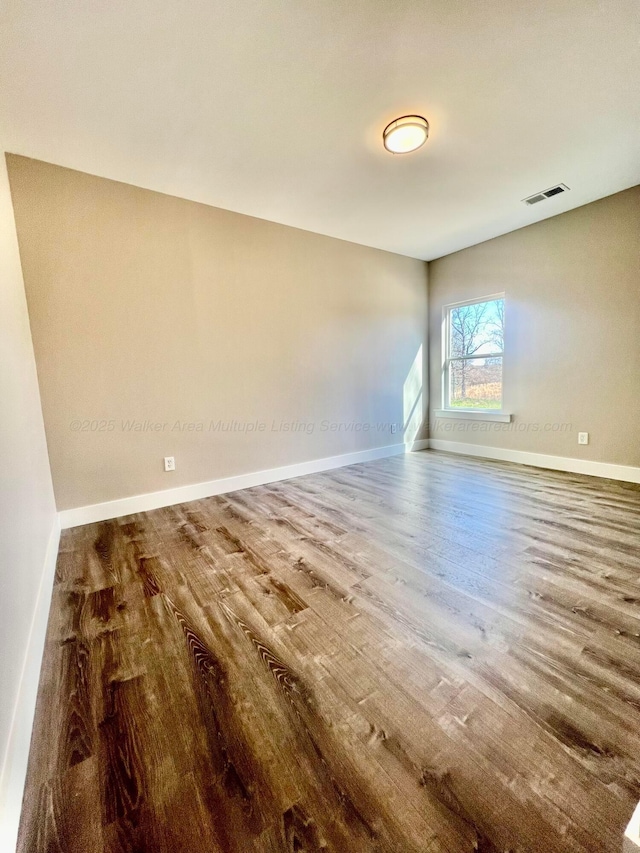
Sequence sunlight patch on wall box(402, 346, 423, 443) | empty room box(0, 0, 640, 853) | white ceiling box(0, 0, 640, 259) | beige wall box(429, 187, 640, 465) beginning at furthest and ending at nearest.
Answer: sunlight patch on wall box(402, 346, 423, 443) < beige wall box(429, 187, 640, 465) < white ceiling box(0, 0, 640, 259) < empty room box(0, 0, 640, 853)

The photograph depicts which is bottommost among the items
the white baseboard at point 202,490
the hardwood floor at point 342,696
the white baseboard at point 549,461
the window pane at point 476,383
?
the hardwood floor at point 342,696

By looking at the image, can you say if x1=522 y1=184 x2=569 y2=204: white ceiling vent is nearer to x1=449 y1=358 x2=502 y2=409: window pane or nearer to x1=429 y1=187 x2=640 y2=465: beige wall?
x1=429 y1=187 x2=640 y2=465: beige wall

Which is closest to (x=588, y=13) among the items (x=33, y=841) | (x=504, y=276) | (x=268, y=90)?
(x=268, y=90)

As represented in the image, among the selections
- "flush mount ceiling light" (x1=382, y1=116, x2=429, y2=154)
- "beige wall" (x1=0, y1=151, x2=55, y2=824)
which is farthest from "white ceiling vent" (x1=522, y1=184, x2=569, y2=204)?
"beige wall" (x1=0, y1=151, x2=55, y2=824)

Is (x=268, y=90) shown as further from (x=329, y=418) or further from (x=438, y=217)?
(x=329, y=418)

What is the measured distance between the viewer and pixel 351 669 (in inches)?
47.4

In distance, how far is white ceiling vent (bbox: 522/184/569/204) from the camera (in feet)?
9.50

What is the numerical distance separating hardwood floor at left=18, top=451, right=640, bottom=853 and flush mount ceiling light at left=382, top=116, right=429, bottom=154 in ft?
8.38

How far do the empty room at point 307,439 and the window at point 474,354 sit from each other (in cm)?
7

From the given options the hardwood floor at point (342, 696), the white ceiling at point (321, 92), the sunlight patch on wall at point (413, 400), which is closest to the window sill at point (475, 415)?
the sunlight patch on wall at point (413, 400)

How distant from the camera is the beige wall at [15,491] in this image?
918mm

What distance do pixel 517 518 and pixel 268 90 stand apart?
3.08 m

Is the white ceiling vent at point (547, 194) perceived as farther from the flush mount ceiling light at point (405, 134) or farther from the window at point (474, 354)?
the flush mount ceiling light at point (405, 134)

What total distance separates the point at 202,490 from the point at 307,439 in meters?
1.24
